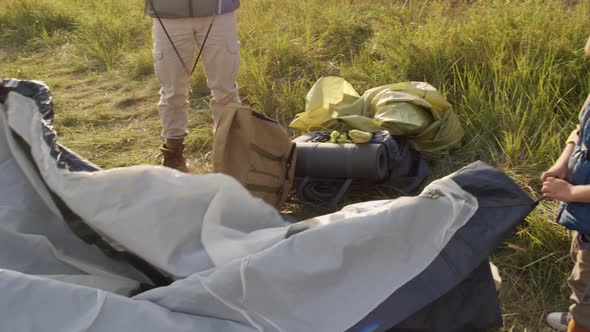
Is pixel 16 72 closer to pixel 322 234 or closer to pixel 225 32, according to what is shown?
pixel 225 32

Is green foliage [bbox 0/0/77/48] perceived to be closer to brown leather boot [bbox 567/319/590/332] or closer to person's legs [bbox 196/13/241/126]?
person's legs [bbox 196/13/241/126]

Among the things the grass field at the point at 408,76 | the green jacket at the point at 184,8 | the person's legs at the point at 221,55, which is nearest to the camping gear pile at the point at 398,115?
the grass field at the point at 408,76

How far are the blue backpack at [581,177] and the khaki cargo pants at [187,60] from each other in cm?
202

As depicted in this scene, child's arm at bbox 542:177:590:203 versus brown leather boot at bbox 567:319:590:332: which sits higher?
child's arm at bbox 542:177:590:203

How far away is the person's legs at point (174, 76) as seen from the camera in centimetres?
330

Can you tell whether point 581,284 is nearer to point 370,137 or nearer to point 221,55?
point 370,137

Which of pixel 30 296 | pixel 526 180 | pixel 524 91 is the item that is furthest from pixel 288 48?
pixel 30 296

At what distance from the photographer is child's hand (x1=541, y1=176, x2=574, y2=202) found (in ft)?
6.03

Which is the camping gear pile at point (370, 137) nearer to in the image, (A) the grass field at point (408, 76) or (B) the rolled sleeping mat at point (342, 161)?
(B) the rolled sleeping mat at point (342, 161)

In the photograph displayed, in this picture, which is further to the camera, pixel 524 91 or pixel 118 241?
pixel 524 91

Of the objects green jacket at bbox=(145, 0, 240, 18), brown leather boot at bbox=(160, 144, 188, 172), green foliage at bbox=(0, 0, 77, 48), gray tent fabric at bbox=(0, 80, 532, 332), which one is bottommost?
green foliage at bbox=(0, 0, 77, 48)

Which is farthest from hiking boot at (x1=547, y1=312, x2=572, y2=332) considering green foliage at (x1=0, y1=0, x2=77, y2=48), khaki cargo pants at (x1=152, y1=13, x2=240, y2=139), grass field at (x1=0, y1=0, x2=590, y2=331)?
green foliage at (x1=0, y1=0, x2=77, y2=48)

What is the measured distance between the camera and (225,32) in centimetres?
332

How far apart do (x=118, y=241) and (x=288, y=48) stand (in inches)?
123
